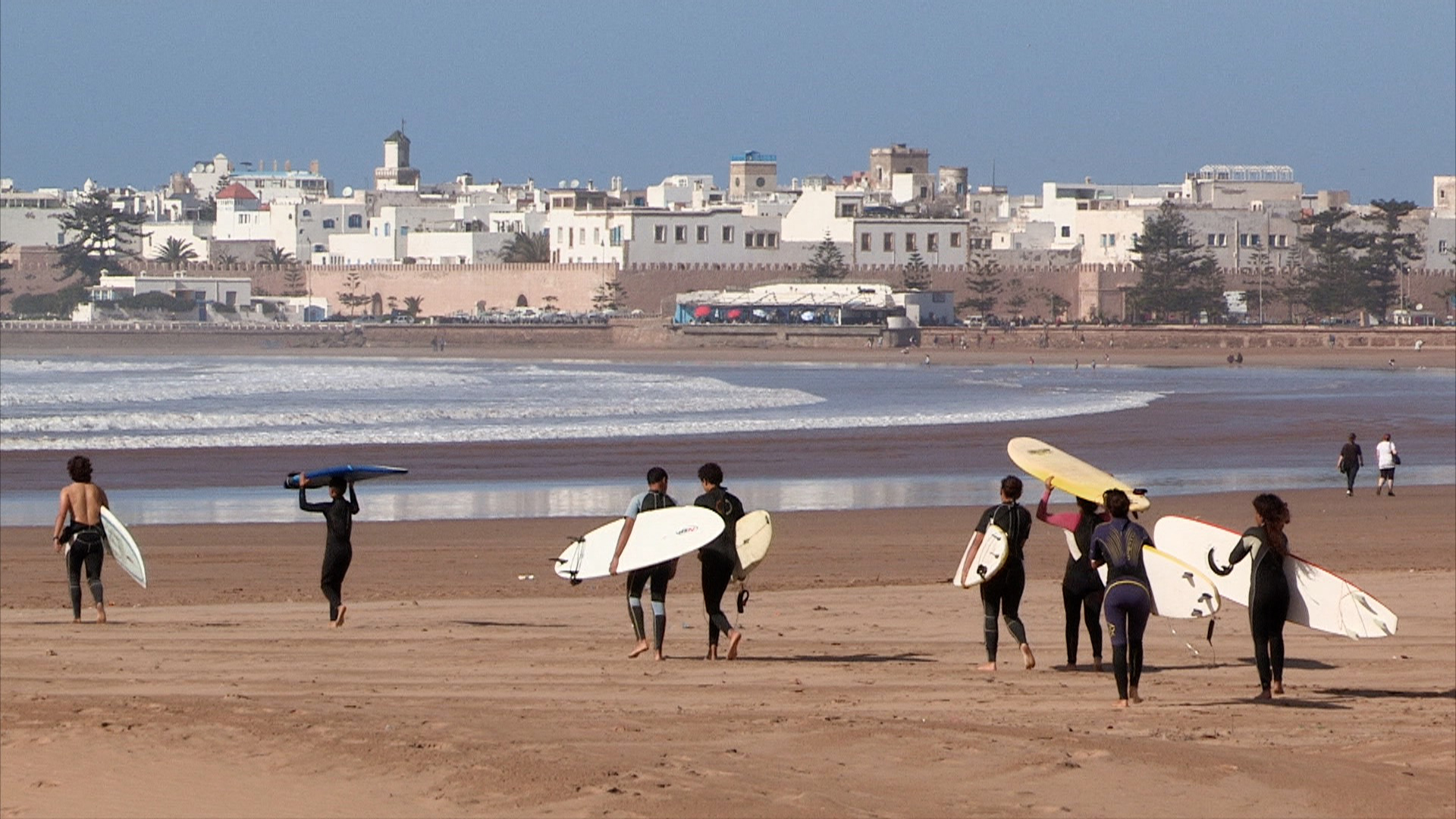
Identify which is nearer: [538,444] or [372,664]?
[372,664]

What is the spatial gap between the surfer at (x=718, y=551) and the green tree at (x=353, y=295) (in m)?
84.1

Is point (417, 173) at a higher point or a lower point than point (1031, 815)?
higher

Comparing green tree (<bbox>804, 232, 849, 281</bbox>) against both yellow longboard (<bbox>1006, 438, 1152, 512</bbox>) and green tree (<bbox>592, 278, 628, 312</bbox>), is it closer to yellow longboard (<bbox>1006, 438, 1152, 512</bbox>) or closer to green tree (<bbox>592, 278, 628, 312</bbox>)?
green tree (<bbox>592, 278, 628, 312</bbox>)

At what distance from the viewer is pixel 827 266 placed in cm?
8188

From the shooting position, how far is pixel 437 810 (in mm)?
6137

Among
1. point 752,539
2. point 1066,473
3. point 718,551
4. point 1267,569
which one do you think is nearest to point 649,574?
point 718,551

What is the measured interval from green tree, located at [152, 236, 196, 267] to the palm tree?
3.98 m

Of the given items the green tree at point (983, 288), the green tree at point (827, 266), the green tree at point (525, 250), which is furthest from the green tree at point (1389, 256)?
the green tree at point (525, 250)

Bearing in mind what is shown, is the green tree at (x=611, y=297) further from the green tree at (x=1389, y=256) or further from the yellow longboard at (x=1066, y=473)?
the yellow longboard at (x=1066, y=473)

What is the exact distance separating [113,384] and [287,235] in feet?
207

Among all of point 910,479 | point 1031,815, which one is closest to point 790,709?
point 1031,815

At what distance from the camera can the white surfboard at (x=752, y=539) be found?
30.6 ft

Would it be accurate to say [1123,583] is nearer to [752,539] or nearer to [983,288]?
[752,539]

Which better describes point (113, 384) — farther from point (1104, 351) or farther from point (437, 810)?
point (437, 810)
